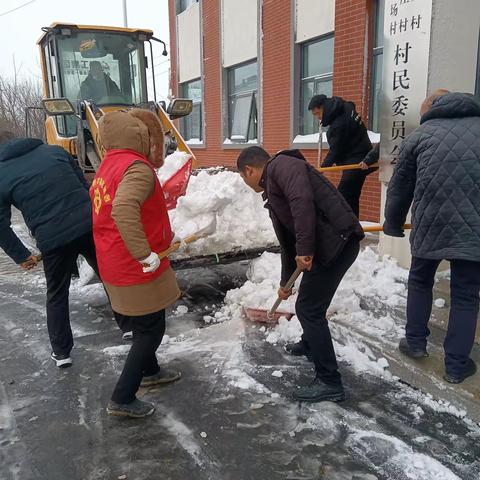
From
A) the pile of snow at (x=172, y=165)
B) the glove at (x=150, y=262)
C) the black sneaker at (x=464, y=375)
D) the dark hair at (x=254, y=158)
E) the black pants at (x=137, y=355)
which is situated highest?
the dark hair at (x=254, y=158)

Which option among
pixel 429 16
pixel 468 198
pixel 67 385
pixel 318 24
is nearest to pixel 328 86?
pixel 318 24

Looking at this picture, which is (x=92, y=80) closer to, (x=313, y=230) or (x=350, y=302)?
(x=350, y=302)

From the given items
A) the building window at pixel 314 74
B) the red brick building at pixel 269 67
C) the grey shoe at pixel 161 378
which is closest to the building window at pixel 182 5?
the red brick building at pixel 269 67

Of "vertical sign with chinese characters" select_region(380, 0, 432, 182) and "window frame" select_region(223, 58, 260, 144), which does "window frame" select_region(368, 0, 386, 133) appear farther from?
"window frame" select_region(223, 58, 260, 144)

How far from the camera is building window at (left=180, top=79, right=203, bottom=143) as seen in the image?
1470cm

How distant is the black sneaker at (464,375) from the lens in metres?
2.99

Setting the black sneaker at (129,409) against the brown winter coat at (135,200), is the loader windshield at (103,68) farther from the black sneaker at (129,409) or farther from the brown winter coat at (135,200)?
the black sneaker at (129,409)

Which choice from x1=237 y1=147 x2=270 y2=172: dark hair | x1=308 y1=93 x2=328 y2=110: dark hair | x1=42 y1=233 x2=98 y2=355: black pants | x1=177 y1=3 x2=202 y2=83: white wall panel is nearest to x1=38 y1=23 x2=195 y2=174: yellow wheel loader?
x1=308 y1=93 x2=328 y2=110: dark hair

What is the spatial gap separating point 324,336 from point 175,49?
1463 cm

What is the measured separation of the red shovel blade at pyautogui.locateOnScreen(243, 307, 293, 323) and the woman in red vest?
4.28ft

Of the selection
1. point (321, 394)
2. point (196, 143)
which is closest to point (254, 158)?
point (321, 394)

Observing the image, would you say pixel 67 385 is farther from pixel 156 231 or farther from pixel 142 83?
pixel 142 83

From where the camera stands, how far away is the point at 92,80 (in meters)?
7.36

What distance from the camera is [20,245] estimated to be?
365 cm
